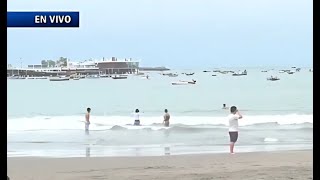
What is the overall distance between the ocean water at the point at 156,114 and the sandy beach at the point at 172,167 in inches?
38.2

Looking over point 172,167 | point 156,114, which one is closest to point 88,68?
point 156,114

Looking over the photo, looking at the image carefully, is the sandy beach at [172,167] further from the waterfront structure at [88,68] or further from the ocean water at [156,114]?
the waterfront structure at [88,68]

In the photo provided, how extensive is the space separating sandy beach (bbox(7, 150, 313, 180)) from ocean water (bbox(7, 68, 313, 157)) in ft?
3.18

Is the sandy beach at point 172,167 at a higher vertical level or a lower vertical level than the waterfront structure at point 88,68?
lower

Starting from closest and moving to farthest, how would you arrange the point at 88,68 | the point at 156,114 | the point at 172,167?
the point at 172,167
the point at 156,114
the point at 88,68

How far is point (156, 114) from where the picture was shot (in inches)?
962

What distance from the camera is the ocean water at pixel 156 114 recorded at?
39.7 feet

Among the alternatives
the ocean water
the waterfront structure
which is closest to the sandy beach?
the ocean water

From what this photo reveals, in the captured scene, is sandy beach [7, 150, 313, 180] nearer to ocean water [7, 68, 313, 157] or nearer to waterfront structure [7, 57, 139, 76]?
ocean water [7, 68, 313, 157]

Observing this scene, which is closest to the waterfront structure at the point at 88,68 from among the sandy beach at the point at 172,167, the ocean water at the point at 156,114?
the ocean water at the point at 156,114

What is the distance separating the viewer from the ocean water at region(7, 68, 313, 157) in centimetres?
1211

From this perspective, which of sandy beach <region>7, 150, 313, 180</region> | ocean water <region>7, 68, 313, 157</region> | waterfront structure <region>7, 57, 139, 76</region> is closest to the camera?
sandy beach <region>7, 150, 313, 180</region>

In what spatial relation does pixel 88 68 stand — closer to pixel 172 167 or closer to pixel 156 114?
pixel 156 114

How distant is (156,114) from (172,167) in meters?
16.5
